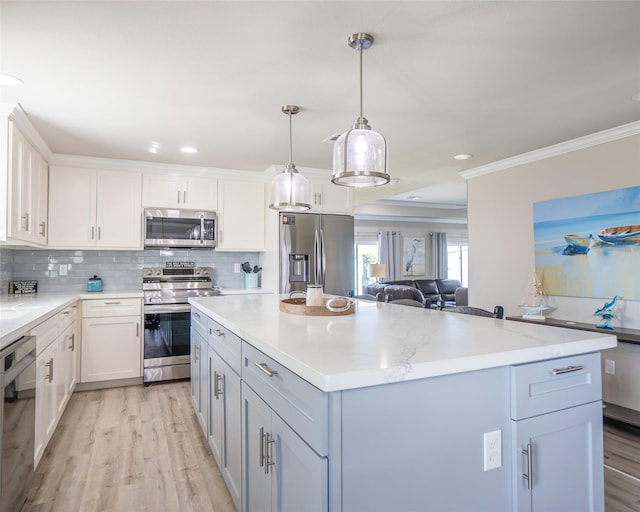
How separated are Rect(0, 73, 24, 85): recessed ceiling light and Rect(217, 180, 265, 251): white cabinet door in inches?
90.8

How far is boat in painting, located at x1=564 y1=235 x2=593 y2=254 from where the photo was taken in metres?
3.38

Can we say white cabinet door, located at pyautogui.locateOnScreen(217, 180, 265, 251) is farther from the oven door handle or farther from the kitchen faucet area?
the oven door handle

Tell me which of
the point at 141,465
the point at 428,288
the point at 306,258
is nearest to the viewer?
the point at 141,465

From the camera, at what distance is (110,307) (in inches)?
152

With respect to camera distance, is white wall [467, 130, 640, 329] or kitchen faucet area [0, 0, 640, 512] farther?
white wall [467, 130, 640, 329]

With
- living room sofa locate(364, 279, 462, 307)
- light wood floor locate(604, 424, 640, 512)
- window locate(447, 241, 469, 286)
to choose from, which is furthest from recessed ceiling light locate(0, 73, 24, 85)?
window locate(447, 241, 469, 286)

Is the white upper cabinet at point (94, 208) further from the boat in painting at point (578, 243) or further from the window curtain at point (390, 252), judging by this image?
the window curtain at point (390, 252)

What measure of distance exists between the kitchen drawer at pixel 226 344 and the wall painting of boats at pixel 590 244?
304 cm

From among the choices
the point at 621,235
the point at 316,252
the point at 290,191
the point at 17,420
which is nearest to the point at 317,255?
the point at 316,252

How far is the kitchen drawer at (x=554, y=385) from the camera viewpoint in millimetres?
1271

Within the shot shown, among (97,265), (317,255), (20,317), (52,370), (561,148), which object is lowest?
(52,370)

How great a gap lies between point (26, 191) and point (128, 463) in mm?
2201

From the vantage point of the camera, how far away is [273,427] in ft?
4.34

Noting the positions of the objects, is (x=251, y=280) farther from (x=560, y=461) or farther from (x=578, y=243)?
(x=560, y=461)
